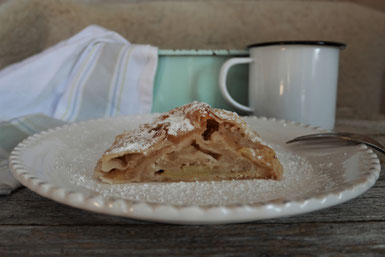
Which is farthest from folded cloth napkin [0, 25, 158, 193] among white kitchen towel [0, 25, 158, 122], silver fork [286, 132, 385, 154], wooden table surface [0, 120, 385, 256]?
wooden table surface [0, 120, 385, 256]

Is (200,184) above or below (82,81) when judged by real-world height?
below

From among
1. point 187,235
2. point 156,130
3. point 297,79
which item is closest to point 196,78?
point 297,79

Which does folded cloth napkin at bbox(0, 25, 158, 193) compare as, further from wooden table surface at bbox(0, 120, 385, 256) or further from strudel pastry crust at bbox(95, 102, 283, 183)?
wooden table surface at bbox(0, 120, 385, 256)

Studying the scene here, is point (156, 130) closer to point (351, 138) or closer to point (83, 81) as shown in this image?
point (351, 138)

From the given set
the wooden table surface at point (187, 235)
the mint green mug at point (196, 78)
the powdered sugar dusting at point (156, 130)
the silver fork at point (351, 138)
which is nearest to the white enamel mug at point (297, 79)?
the mint green mug at point (196, 78)

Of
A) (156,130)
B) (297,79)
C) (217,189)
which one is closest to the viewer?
(217,189)
